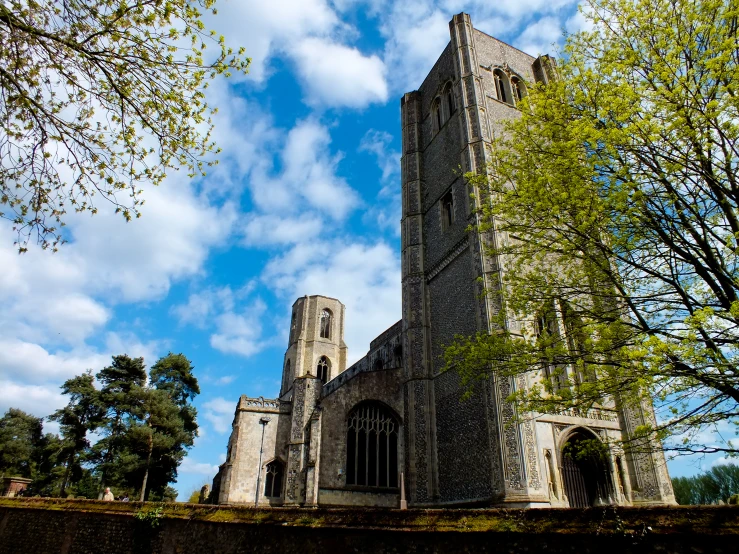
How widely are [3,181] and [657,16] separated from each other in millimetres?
9384

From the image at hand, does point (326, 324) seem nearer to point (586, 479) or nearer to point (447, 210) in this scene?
point (447, 210)

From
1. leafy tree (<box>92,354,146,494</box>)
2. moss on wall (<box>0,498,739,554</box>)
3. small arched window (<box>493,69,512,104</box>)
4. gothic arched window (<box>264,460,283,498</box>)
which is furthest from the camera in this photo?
leafy tree (<box>92,354,146,494</box>)

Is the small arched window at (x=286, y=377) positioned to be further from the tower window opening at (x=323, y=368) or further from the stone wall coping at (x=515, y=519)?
the stone wall coping at (x=515, y=519)

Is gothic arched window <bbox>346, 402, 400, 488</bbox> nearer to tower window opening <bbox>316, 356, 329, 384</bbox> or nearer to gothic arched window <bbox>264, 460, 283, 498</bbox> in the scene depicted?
gothic arched window <bbox>264, 460, 283, 498</bbox>

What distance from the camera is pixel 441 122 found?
828 inches

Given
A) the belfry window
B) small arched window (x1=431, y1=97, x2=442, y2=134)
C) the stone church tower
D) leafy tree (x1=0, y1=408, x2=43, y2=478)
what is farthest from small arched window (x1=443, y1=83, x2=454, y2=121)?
leafy tree (x1=0, y1=408, x2=43, y2=478)

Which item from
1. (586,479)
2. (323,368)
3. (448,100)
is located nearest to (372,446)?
(586,479)

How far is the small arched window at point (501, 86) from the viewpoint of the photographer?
19.8 metres

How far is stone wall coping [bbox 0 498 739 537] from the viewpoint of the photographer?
4.15 meters

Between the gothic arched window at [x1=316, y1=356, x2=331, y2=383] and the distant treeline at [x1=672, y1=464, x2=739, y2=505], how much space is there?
962 inches

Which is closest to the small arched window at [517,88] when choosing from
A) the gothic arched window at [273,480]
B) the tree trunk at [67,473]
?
the gothic arched window at [273,480]

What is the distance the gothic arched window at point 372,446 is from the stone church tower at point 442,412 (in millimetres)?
44

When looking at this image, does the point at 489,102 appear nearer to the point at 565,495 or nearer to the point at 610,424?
the point at 610,424

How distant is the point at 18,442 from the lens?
3697 cm
